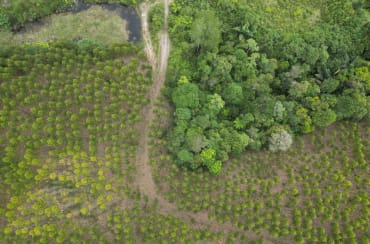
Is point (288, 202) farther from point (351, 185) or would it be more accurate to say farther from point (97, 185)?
point (97, 185)

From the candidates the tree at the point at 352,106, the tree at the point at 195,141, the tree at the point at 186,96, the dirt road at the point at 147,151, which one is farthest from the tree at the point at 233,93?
the tree at the point at 352,106

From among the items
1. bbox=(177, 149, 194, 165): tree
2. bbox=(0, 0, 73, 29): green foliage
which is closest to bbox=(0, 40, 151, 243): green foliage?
bbox=(177, 149, 194, 165): tree

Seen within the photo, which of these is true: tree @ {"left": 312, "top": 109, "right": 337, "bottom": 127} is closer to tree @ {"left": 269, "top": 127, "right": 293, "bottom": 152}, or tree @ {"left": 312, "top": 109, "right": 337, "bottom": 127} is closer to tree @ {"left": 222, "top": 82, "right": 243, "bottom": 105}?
tree @ {"left": 269, "top": 127, "right": 293, "bottom": 152}

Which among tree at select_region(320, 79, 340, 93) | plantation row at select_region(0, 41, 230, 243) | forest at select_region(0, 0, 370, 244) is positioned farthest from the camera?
tree at select_region(320, 79, 340, 93)

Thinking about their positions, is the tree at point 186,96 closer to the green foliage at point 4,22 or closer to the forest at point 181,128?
the forest at point 181,128

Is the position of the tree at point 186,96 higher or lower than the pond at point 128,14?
lower

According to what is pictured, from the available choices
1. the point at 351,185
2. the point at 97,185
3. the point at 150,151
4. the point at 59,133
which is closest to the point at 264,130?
the point at 351,185
